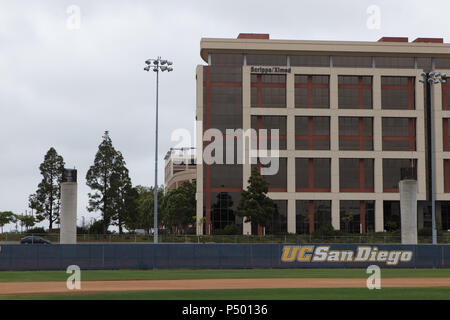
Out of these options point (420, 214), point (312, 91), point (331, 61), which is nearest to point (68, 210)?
point (312, 91)

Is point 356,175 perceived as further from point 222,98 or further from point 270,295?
point 270,295

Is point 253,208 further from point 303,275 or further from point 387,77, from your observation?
point 303,275

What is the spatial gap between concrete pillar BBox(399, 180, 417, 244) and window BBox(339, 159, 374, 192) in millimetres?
25412

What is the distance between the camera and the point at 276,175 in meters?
88.1

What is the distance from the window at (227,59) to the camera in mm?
90750

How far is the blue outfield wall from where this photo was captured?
4034 centimetres

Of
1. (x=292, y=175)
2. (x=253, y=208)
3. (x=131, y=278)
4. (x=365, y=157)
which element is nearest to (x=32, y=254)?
(x=131, y=278)

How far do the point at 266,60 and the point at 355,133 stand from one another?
17611mm

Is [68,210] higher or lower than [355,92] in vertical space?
lower

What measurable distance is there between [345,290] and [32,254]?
906 inches

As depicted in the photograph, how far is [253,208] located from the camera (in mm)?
79375

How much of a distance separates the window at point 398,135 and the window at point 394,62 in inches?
338

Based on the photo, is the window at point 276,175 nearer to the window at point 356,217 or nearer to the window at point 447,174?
the window at point 356,217
